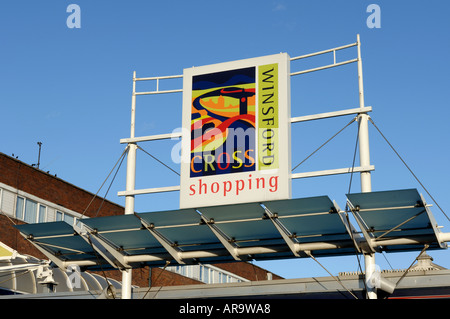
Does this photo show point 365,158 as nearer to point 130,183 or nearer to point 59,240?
point 130,183

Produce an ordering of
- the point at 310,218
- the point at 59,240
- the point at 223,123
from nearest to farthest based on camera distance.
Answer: the point at 310,218
the point at 223,123
the point at 59,240

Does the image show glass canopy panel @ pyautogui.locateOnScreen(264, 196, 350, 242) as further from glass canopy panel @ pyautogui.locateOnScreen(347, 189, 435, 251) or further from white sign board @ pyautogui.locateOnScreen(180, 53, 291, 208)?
white sign board @ pyautogui.locateOnScreen(180, 53, 291, 208)

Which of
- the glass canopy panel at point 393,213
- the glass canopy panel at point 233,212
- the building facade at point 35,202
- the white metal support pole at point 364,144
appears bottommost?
the glass canopy panel at point 393,213

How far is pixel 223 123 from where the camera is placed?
18453 millimetres

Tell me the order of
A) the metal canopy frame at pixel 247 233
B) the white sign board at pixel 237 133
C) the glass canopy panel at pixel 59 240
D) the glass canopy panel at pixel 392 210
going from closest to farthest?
the glass canopy panel at pixel 392 210 < the metal canopy frame at pixel 247 233 < the white sign board at pixel 237 133 < the glass canopy panel at pixel 59 240

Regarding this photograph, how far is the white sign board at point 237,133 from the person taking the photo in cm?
1747

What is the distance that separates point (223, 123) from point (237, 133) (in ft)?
1.83

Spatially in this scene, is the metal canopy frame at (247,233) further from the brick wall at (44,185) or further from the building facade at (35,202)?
the brick wall at (44,185)

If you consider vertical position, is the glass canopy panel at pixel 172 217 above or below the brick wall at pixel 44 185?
below

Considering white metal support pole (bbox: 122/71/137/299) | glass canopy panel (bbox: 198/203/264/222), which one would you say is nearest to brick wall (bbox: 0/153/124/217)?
white metal support pole (bbox: 122/71/137/299)

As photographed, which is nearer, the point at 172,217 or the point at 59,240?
the point at 172,217

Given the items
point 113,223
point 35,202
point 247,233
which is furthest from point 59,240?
point 35,202

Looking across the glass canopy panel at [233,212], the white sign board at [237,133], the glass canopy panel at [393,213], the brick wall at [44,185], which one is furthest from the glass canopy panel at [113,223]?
the brick wall at [44,185]
